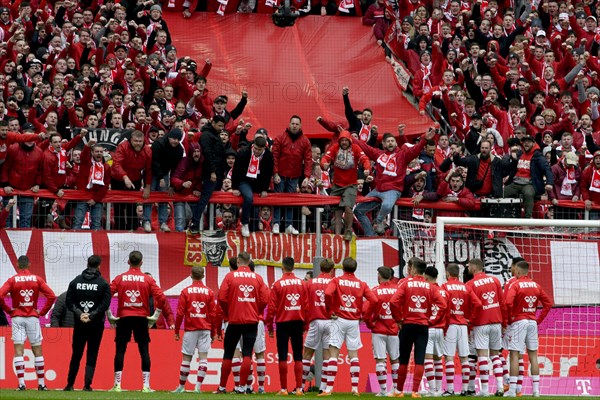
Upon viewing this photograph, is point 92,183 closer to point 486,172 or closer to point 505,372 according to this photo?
point 486,172

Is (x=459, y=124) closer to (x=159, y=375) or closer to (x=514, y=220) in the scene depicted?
(x=514, y=220)

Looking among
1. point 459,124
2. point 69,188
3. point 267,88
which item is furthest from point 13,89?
point 459,124

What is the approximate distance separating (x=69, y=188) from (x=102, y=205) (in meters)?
0.66

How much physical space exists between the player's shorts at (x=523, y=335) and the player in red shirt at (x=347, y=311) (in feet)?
7.22

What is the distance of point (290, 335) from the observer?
814 inches

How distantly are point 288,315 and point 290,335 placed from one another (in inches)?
12.3

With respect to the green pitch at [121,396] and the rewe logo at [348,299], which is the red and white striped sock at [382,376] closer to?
the green pitch at [121,396]

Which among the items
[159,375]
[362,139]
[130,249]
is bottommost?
[159,375]

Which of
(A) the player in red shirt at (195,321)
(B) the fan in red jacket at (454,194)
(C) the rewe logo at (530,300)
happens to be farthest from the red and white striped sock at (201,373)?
(B) the fan in red jacket at (454,194)

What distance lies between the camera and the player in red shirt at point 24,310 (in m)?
20.4

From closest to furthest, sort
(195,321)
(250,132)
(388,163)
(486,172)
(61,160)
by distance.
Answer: (195,321) < (61,160) < (388,163) < (486,172) < (250,132)

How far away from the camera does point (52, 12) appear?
95.6 ft

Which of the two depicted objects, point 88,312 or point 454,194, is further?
point 454,194

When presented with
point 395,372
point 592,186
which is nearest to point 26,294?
point 395,372
